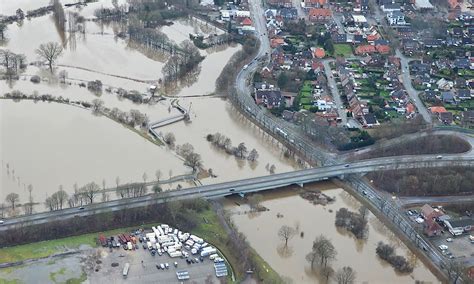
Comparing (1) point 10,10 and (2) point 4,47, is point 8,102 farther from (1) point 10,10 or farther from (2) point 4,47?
(1) point 10,10

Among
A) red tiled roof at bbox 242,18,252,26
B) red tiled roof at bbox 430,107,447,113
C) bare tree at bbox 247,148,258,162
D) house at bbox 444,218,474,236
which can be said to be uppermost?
red tiled roof at bbox 242,18,252,26

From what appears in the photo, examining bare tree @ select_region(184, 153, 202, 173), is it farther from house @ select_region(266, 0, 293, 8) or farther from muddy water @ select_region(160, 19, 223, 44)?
house @ select_region(266, 0, 293, 8)

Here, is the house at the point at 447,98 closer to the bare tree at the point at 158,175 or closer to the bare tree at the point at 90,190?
the bare tree at the point at 158,175

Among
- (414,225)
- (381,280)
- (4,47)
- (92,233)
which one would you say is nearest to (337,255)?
(381,280)

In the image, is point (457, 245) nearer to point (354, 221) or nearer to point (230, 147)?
point (354, 221)

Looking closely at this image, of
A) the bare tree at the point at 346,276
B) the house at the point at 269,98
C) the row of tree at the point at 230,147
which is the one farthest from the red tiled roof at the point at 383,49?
the bare tree at the point at 346,276

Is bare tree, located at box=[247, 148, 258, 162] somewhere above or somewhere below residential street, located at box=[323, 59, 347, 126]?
below

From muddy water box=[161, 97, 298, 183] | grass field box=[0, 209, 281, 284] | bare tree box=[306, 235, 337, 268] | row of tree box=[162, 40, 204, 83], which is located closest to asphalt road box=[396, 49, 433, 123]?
muddy water box=[161, 97, 298, 183]
